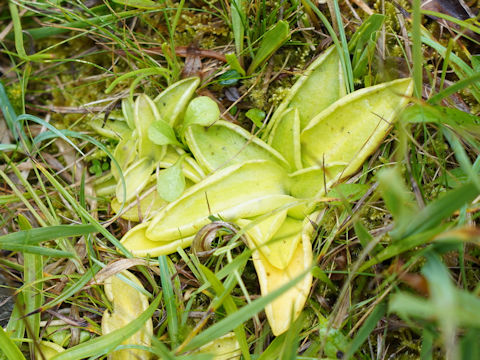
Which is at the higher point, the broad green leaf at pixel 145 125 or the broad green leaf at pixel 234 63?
the broad green leaf at pixel 234 63

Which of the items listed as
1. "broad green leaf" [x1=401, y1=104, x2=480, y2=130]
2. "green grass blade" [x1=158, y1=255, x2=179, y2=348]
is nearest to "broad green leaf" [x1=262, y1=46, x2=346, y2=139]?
"broad green leaf" [x1=401, y1=104, x2=480, y2=130]

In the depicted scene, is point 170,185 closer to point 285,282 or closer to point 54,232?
point 54,232

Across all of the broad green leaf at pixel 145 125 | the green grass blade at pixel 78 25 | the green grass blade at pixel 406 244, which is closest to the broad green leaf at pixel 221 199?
the broad green leaf at pixel 145 125

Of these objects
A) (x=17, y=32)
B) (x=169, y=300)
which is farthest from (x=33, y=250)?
(x=17, y=32)

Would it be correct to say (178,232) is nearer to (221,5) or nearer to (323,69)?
(323,69)

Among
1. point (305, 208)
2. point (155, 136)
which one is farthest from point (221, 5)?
point (305, 208)

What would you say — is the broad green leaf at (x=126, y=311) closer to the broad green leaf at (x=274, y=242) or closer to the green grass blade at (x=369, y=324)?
the broad green leaf at (x=274, y=242)
